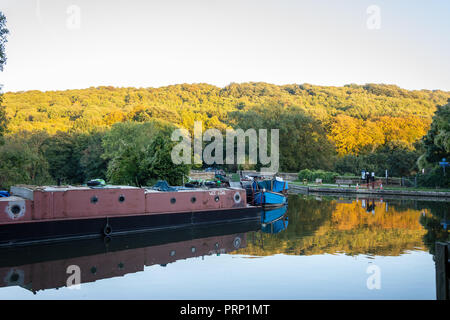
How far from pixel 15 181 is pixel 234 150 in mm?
41257

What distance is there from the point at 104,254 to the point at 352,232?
11172 mm

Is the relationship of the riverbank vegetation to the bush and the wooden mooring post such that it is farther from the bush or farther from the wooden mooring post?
the wooden mooring post

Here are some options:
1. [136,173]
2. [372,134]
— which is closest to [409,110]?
[372,134]

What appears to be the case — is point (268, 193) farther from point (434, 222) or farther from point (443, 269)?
point (443, 269)

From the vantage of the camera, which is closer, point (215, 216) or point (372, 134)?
point (215, 216)

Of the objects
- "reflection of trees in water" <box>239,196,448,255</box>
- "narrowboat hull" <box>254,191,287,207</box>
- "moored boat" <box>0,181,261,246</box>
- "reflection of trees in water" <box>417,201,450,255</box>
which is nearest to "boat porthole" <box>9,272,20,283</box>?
"moored boat" <box>0,181,261,246</box>

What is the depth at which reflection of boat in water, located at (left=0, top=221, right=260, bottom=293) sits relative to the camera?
12273 mm

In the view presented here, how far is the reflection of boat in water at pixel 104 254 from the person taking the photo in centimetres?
1227

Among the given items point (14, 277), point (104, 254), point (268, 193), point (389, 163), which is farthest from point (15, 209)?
point (389, 163)

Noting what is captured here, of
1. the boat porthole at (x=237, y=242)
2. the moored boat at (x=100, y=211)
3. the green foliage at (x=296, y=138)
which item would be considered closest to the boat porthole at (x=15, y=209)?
the moored boat at (x=100, y=211)

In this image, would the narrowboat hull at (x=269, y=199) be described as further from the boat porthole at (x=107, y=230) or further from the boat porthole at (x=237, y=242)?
the boat porthole at (x=107, y=230)

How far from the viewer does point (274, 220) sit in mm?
24641

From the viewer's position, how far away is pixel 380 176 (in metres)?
51.8
